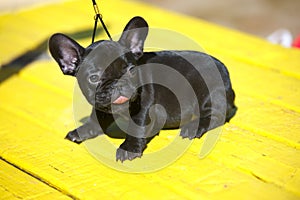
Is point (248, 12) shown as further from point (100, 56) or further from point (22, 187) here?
point (22, 187)

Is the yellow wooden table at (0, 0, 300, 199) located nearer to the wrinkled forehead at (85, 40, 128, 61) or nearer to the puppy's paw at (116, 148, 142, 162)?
the puppy's paw at (116, 148, 142, 162)

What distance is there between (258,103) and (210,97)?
0.45m

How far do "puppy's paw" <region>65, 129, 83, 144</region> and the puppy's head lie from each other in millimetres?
346

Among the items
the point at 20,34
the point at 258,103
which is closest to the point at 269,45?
the point at 258,103

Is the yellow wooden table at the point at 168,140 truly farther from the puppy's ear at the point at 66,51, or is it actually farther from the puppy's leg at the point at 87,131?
the puppy's ear at the point at 66,51

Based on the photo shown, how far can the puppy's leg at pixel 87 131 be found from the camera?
103 inches

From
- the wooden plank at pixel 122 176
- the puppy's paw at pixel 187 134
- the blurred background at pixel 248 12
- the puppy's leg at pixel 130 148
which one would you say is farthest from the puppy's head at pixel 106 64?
the blurred background at pixel 248 12

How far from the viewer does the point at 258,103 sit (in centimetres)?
289

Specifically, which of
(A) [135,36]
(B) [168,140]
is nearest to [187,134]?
(B) [168,140]

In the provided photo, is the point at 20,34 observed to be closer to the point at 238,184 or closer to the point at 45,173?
the point at 45,173

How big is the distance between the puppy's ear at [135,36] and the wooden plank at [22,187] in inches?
28.7

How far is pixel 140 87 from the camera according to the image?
2.39 m

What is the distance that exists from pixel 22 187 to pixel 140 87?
0.70 meters

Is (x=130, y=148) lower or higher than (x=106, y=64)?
lower
